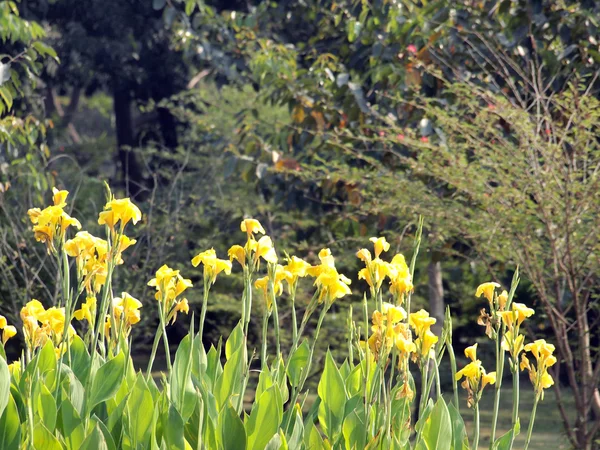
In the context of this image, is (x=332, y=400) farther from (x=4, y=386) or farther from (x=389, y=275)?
(x=4, y=386)

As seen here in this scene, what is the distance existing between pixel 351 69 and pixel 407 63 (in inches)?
32.8

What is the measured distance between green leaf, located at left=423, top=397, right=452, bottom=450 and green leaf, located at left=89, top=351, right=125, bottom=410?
0.65 metres

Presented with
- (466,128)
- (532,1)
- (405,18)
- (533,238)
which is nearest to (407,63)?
(405,18)

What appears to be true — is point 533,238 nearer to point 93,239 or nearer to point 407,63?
point 407,63

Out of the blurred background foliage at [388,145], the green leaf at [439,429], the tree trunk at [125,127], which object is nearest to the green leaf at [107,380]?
the green leaf at [439,429]

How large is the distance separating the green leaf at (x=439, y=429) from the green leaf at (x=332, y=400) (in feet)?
0.64

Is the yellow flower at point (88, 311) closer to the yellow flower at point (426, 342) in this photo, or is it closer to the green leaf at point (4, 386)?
the green leaf at point (4, 386)

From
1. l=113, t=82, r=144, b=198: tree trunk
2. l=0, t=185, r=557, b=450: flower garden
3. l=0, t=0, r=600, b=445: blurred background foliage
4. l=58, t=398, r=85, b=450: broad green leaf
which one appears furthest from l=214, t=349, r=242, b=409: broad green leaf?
l=113, t=82, r=144, b=198: tree trunk

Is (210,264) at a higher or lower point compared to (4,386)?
higher

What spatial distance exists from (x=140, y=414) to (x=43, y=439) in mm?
218

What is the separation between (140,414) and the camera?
189 centimetres

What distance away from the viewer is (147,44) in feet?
36.8

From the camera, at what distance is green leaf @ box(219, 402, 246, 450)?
1.82 meters

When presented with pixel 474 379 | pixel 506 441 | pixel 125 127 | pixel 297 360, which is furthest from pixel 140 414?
pixel 125 127
